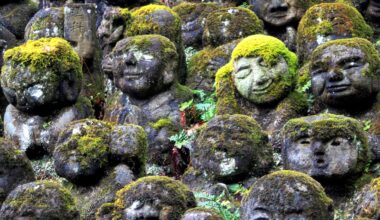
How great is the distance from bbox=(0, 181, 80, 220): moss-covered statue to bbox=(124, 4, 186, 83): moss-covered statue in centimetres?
526

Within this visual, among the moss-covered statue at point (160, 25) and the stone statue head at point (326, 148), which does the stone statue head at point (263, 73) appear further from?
the stone statue head at point (326, 148)

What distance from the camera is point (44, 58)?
1672cm

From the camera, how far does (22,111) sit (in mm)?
17078

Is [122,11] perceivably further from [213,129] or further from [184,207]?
[184,207]

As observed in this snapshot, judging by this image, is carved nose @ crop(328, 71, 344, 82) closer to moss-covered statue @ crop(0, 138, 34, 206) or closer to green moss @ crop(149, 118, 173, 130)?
green moss @ crop(149, 118, 173, 130)

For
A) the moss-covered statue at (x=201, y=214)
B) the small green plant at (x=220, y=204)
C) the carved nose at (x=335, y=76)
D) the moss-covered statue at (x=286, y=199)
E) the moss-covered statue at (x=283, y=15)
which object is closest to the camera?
the moss-covered statue at (x=286, y=199)

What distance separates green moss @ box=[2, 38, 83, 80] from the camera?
54.7ft

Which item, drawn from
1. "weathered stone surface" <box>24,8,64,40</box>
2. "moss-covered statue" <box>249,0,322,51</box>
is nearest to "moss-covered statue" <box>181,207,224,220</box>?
"moss-covered statue" <box>249,0,322,51</box>

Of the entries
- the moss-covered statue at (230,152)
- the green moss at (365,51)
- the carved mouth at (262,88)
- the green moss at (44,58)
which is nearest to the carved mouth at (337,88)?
the green moss at (365,51)

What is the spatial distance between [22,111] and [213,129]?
145 inches

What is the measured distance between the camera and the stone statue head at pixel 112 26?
1839cm

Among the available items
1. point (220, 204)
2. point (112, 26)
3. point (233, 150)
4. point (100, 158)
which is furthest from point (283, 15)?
point (220, 204)

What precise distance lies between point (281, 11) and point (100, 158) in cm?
552

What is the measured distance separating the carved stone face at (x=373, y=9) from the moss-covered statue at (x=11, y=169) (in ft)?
20.5
